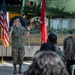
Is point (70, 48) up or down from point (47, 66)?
down

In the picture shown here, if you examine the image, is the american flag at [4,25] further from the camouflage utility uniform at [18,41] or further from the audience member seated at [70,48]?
the audience member seated at [70,48]

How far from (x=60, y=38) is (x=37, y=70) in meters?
11.2

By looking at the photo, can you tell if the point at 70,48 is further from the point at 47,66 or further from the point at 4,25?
the point at 4,25

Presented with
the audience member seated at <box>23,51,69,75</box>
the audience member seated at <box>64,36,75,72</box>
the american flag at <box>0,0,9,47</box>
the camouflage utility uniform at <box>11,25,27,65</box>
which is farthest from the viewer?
the american flag at <box>0,0,9,47</box>

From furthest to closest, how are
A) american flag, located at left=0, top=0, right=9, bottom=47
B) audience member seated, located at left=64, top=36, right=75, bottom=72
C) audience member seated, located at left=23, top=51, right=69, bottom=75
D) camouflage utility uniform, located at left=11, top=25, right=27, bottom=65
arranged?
1. american flag, located at left=0, top=0, right=9, bottom=47
2. camouflage utility uniform, located at left=11, top=25, right=27, bottom=65
3. audience member seated, located at left=64, top=36, right=75, bottom=72
4. audience member seated, located at left=23, top=51, right=69, bottom=75

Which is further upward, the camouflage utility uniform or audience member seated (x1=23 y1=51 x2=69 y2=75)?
audience member seated (x1=23 y1=51 x2=69 y2=75)

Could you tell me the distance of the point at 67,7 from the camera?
10.5 m

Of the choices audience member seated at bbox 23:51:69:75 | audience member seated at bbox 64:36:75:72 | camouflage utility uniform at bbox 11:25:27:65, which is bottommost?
camouflage utility uniform at bbox 11:25:27:65

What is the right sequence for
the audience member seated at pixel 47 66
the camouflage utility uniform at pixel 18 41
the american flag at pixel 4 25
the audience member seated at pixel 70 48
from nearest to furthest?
the audience member seated at pixel 47 66 → the audience member seated at pixel 70 48 → the camouflage utility uniform at pixel 18 41 → the american flag at pixel 4 25

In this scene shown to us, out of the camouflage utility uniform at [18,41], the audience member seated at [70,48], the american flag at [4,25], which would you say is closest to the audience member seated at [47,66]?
the audience member seated at [70,48]

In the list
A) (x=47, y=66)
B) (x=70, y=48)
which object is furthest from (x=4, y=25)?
(x=47, y=66)

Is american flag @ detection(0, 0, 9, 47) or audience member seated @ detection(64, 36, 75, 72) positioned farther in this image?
american flag @ detection(0, 0, 9, 47)

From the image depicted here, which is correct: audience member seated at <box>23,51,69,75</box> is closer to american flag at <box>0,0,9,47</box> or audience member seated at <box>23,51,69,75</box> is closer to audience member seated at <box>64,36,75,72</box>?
audience member seated at <box>64,36,75,72</box>

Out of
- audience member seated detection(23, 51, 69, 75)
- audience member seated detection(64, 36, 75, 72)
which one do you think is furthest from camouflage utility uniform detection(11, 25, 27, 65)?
audience member seated detection(23, 51, 69, 75)
